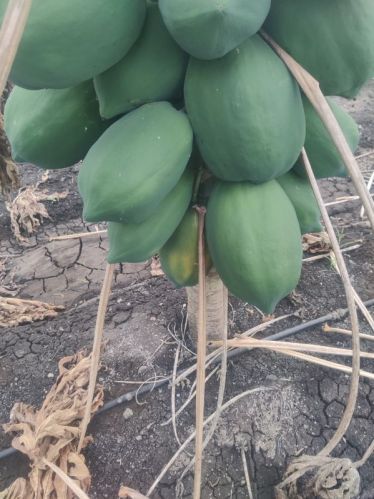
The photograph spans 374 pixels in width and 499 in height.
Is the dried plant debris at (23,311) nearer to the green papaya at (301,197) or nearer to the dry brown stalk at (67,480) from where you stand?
the dry brown stalk at (67,480)

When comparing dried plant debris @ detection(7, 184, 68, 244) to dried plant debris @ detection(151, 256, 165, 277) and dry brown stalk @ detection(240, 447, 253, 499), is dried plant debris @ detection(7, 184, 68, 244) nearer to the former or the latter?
dried plant debris @ detection(151, 256, 165, 277)

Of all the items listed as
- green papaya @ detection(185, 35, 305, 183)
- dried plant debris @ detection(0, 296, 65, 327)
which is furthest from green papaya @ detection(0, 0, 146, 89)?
dried plant debris @ detection(0, 296, 65, 327)

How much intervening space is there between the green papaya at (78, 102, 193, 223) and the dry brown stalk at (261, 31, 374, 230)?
0.62 feet

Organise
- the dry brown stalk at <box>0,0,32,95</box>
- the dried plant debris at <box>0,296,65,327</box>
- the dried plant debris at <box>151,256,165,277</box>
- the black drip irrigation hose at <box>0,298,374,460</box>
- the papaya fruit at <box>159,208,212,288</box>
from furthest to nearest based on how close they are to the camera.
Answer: the dried plant debris at <box>151,256,165,277</box> → the dried plant debris at <box>0,296,65,327</box> → the black drip irrigation hose at <box>0,298,374,460</box> → the papaya fruit at <box>159,208,212,288</box> → the dry brown stalk at <box>0,0,32,95</box>

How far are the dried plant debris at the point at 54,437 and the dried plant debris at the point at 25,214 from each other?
4.22 feet

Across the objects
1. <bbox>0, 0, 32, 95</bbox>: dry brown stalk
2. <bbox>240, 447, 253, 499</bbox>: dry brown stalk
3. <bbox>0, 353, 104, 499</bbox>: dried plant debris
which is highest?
<bbox>0, 0, 32, 95</bbox>: dry brown stalk

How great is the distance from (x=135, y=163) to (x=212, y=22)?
0.22 meters

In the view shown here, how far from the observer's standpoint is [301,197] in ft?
2.82

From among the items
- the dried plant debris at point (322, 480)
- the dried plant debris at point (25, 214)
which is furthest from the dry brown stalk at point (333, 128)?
the dried plant debris at point (25, 214)

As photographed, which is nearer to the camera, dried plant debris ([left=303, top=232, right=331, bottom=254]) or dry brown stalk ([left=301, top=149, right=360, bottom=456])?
dry brown stalk ([left=301, top=149, right=360, bottom=456])

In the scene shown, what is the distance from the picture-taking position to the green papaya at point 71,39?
58 cm

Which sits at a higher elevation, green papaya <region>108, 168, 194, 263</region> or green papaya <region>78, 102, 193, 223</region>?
green papaya <region>78, 102, 193, 223</region>

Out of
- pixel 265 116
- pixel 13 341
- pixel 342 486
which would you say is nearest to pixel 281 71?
pixel 265 116

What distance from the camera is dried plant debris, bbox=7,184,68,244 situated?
2.46 meters
